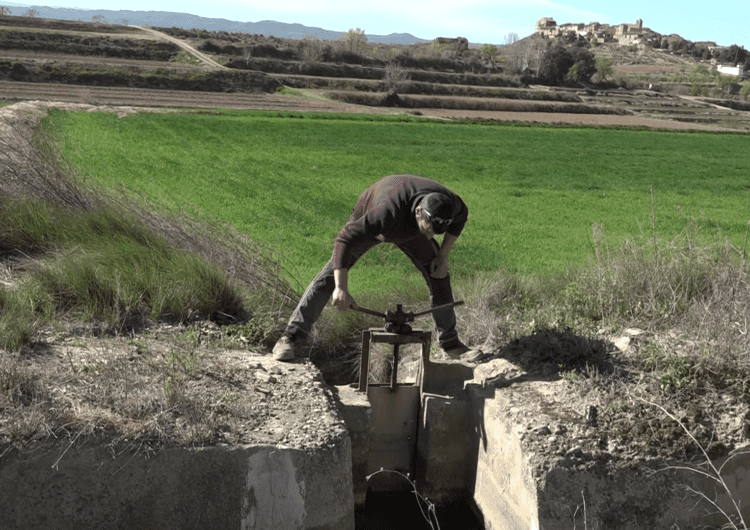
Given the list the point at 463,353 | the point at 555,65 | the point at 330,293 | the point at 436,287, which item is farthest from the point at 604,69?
the point at 330,293

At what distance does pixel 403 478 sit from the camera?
605 centimetres

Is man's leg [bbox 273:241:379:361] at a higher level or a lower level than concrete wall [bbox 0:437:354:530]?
higher

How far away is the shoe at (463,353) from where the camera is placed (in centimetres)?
587

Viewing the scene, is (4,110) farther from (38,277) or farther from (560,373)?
(560,373)

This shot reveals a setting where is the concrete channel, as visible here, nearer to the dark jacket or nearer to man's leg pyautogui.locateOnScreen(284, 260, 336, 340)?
man's leg pyautogui.locateOnScreen(284, 260, 336, 340)

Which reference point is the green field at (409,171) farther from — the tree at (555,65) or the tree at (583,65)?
the tree at (583,65)

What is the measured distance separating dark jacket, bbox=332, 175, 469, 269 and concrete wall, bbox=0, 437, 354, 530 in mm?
1361

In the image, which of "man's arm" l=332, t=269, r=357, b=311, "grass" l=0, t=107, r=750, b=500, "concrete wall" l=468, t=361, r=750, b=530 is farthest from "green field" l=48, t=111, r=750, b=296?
"concrete wall" l=468, t=361, r=750, b=530

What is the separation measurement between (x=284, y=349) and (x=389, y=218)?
146 cm

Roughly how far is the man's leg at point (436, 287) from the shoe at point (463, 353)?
33 mm

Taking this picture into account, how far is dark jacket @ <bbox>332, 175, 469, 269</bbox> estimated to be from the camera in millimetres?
4840

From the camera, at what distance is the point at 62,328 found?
5.61 metres

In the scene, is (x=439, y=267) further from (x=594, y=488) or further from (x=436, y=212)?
(x=594, y=488)

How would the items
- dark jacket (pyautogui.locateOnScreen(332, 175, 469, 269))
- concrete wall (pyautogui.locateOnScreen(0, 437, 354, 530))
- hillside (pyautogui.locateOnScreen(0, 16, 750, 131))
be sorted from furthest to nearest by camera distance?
hillside (pyautogui.locateOnScreen(0, 16, 750, 131)) → dark jacket (pyautogui.locateOnScreen(332, 175, 469, 269)) → concrete wall (pyautogui.locateOnScreen(0, 437, 354, 530))
